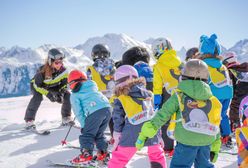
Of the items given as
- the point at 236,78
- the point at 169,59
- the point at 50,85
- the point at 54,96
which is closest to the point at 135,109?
the point at 169,59

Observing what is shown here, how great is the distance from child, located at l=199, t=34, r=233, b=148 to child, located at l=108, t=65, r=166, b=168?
6.87 feet

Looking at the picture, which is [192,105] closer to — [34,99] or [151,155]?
[151,155]

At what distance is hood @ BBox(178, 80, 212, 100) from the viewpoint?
3.58 m

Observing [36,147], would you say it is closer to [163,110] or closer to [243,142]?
[163,110]

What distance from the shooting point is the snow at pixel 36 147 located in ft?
17.7

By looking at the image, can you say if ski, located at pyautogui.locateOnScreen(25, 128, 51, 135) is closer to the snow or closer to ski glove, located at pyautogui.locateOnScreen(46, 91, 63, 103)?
the snow

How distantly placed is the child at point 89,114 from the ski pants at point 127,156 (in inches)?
38.7

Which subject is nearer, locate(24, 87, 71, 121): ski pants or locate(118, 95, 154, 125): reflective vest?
locate(118, 95, 154, 125): reflective vest

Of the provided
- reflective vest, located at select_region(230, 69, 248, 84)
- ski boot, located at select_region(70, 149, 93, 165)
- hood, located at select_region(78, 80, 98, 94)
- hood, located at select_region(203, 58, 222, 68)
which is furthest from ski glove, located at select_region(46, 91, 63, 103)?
reflective vest, located at select_region(230, 69, 248, 84)

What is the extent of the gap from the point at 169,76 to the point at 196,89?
202 centimetres

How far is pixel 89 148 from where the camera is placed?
5.23 meters

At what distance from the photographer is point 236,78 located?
24.9ft

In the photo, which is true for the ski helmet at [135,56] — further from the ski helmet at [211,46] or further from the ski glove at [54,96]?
the ski glove at [54,96]

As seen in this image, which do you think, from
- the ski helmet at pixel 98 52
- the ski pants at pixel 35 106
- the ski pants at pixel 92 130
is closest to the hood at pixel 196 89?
the ski pants at pixel 92 130
